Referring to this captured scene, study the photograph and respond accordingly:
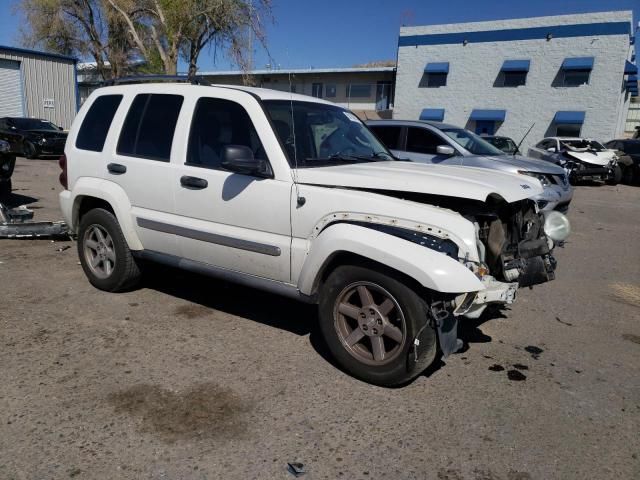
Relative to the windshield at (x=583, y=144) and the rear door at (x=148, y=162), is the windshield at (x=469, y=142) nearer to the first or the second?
the rear door at (x=148, y=162)

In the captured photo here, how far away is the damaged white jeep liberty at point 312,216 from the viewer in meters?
3.30

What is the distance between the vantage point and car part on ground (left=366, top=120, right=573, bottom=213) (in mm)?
8984

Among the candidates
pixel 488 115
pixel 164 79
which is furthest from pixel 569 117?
pixel 164 79

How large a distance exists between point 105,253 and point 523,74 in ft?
95.8

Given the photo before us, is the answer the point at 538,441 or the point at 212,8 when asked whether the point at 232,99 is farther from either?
the point at 212,8

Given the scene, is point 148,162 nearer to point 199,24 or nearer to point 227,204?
point 227,204

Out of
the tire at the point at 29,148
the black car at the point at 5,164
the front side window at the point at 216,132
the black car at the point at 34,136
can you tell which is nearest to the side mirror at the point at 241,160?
the front side window at the point at 216,132

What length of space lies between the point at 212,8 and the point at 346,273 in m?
17.9

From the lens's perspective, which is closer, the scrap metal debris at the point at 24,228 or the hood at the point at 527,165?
the scrap metal debris at the point at 24,228

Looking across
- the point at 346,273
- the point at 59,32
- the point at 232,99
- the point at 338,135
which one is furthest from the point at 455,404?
the point at 59,32

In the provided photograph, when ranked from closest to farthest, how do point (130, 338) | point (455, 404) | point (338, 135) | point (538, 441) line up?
1. point (538, 441)
2. point (455, 404)
3. point (130, 338)
4. point (338, 135)

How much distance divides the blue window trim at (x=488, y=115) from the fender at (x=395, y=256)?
95.2ft

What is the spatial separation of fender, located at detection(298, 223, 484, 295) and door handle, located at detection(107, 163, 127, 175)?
2108 millimetres

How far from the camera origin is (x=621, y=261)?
24.5 ft
